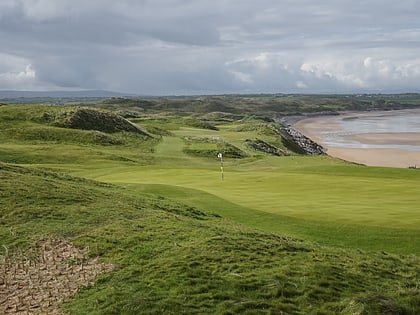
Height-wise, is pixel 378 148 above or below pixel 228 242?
below

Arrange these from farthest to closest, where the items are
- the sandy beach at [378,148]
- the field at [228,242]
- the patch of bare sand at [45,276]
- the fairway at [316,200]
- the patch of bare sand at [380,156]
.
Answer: the sandy beach at [378,148]
the patch of bare sand at [380,156]
the fairway at [316,200]
the patch of bare sand at [45,276]
the field at [228,242]

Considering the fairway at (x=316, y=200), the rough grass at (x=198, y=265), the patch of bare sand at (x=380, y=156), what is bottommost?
the patch of bare sand at (x=380, y=156)

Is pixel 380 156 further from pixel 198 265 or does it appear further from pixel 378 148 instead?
pixel 198 265

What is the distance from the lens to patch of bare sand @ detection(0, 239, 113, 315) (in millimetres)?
10453

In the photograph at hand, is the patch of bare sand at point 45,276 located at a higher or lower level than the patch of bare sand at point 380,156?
higher

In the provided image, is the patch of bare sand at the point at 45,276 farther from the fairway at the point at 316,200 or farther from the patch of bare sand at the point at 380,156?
the patch of bare sand at the point at 380,156

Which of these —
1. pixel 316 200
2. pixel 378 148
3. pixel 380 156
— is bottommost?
pixel 380 156

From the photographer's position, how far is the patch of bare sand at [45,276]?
1045 centimetres

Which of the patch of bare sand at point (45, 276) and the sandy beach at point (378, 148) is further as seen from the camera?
the sandy beach at point (378, 148)

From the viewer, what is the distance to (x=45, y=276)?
39.3 feet

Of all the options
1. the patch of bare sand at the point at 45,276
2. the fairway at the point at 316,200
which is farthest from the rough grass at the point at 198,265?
the fairway at the point at 316,200

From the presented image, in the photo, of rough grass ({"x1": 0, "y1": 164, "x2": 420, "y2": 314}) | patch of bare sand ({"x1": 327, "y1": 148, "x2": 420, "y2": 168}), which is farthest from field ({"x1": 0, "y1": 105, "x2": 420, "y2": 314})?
patch of bare sand ({"x1": 327, "y1": 148, "x2": 420, "y2": 168})

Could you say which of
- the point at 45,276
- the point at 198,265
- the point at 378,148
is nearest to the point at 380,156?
the point at 378,148

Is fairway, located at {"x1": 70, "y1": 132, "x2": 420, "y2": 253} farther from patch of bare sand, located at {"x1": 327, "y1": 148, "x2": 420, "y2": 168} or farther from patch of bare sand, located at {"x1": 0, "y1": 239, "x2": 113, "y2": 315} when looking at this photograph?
patch of bare sand, located at {"x1": 327, "y1": 148, "x2": 420, "y2": 168}
